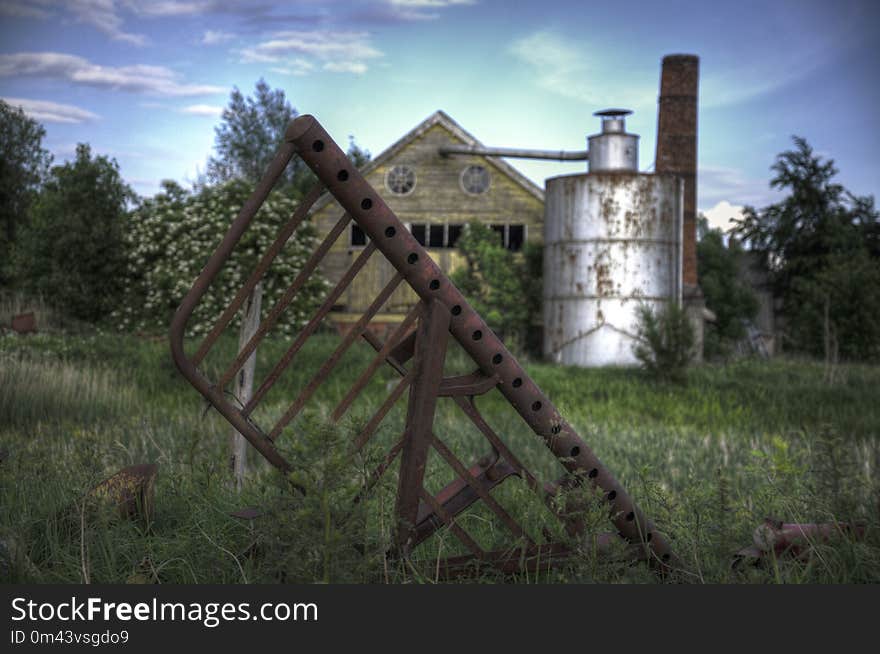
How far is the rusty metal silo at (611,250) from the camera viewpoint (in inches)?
629

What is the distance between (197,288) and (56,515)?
1.53 meters

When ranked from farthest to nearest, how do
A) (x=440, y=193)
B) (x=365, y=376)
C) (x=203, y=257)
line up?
(x=440, y=193)
(x=203, y=257)
(x=365, y=376)

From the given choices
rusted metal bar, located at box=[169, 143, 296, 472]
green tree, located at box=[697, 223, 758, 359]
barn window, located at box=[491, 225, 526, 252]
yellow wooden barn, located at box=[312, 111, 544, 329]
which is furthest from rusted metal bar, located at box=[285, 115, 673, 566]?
green tree, located at box=[697, 223, 758, 359]

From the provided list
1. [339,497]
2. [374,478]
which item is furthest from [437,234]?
[339,497]

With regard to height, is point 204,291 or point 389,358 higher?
point 204,291

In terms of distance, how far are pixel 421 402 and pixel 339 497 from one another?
0.38 meters

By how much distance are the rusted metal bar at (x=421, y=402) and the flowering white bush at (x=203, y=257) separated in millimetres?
14852

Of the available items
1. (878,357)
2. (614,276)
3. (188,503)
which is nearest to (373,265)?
(614,276)

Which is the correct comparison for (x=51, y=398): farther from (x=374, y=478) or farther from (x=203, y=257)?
(x=203, y=257)

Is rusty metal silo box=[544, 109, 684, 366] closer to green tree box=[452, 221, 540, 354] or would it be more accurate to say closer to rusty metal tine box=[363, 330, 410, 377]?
green tree box=[452, 221, 540, 354]

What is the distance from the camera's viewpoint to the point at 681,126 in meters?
18.7

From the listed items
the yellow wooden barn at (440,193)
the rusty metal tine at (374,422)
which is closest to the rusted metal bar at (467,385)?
the rusty metal tine at (374,422)

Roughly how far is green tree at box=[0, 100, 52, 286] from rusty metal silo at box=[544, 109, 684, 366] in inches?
554

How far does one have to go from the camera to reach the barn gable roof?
65.7ft
